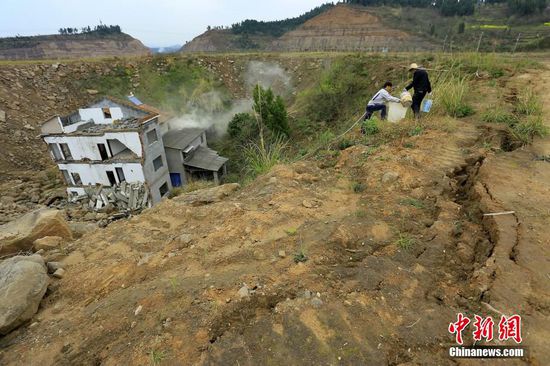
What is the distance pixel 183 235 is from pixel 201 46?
67.7m

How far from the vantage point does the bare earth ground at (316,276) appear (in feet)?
7.72

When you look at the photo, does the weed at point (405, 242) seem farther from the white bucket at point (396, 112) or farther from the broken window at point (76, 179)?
the broken window at point (76, 179)

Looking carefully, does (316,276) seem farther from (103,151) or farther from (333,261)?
(103,151)

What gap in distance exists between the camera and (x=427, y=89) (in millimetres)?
6793

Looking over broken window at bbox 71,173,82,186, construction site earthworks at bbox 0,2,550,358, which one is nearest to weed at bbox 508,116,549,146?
construction site earthworks at bbox 0,2,550,358

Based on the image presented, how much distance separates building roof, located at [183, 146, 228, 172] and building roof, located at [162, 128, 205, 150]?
96cm

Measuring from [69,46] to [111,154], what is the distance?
170 ft

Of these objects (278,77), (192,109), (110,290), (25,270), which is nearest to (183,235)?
(110,290)

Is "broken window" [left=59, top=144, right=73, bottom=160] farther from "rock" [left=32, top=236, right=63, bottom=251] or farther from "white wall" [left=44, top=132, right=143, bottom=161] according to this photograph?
"rock" [left=32, top=236, right=63, bottom=251]

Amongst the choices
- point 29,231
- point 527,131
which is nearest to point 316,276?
point 29,231

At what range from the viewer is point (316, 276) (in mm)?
2965

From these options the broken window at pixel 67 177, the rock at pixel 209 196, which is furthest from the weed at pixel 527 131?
the broken window at pixel 67 177

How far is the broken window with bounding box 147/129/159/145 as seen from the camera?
14.7 m

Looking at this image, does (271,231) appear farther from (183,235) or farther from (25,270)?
(25,270)
